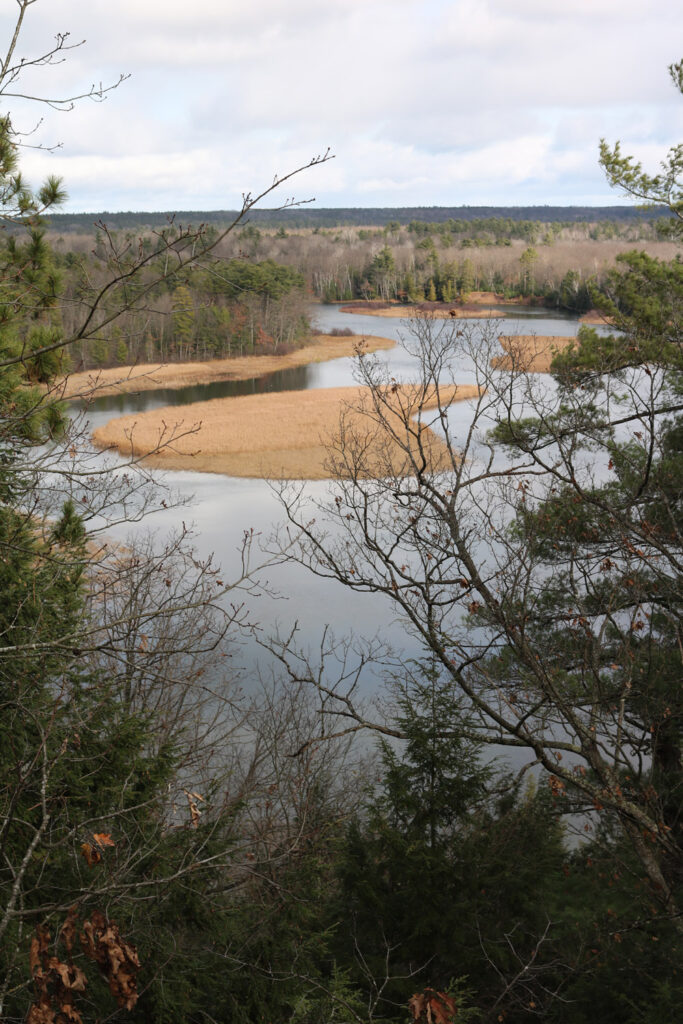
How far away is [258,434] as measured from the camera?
104ft

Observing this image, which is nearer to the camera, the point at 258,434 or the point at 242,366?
the point at 258,434

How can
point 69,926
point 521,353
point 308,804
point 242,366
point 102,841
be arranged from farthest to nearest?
point 242,366 < point 521,353 < point 308,804 < point 102,841 < point 69,926

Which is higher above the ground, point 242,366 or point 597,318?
point 597,318

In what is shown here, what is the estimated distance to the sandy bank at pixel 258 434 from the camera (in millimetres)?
27516

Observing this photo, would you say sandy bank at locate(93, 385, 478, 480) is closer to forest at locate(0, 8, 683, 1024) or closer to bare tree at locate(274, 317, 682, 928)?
bare tree at locate(274, 317, 682, 928)

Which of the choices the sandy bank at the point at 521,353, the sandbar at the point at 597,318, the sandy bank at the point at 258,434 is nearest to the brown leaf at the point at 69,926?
the sandy bank at the point at 521,353

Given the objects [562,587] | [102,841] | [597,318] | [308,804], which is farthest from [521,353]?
[597,318]

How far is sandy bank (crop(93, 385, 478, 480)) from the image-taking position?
27.5 meters

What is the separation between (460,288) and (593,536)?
9.78 meters

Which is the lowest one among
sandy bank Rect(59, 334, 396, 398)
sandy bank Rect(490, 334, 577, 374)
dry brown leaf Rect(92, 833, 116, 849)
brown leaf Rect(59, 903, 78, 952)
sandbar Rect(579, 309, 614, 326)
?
sandy bank Rect(59, 334, 396, 398)

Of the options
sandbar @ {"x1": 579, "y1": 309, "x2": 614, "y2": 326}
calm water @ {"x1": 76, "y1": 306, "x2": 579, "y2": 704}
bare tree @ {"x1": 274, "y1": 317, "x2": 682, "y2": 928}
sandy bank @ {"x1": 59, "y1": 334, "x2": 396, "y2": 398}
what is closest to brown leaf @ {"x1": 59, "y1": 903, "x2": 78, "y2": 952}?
bare tree @ {"x1": 274, "y1": 317, "x2": 682, "y2": 928}

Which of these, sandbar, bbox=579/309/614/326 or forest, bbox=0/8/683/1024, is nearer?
forest, bbox=0/8/683/1024

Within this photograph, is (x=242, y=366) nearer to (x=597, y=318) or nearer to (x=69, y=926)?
(x=597, y=318)

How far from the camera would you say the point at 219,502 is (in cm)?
2361
